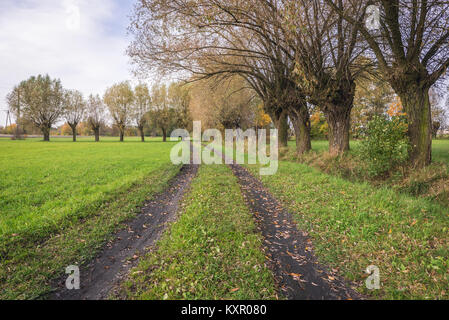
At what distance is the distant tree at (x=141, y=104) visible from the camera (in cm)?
5159

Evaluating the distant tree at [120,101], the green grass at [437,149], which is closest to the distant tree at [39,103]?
the distant tree at [120,101]

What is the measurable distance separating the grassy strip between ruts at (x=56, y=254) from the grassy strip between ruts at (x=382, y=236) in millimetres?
4846

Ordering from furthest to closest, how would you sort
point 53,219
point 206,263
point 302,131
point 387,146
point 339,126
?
point 302,131
point 339,126
point 387,146
point 53,219
point 206,263

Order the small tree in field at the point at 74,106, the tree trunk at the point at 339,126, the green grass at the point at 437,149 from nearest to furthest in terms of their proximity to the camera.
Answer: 1. the green grass at the point at 437,149
2. the tree trunk at the point at 339,126
3. the small tree in field at the point at 74,106

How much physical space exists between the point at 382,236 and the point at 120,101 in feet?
185

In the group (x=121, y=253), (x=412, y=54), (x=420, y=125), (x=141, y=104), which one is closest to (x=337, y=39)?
(x=412, y=54)

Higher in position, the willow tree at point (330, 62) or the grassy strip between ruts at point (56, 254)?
the willow tree at point (330, 62)

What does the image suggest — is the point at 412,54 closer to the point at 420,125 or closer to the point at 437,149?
the point at 420,125

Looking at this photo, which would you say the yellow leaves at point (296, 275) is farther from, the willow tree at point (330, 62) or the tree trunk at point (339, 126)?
the tree trunk at point (339, 126)

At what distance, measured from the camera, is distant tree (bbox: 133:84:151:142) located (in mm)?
51594

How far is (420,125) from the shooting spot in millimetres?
8383

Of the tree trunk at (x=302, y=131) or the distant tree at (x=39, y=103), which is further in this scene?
the distant tree at (x=39, y=103)

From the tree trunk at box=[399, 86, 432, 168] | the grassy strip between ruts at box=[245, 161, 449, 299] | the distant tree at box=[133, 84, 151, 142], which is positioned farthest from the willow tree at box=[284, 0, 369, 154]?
the distant tree at box=[133, 84, 151, 142]
